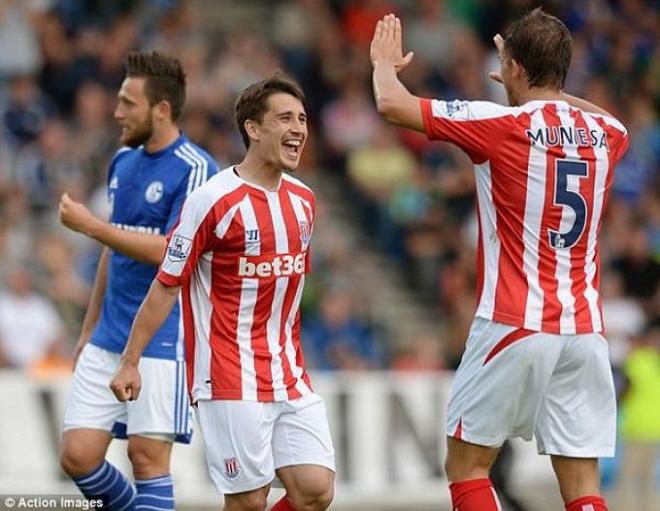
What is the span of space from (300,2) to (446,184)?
11.1 feet

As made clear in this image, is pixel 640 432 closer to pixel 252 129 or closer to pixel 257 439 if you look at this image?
pixel 257 439

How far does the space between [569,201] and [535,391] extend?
880 millimetres

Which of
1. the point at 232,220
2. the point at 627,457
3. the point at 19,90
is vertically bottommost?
the point at 627,457

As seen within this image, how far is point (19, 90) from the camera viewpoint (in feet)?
55.3

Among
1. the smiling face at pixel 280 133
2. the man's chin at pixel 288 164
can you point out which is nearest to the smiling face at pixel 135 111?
the smiling face at pixel 280 133

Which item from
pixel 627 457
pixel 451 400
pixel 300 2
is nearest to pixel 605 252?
pixel 627 457

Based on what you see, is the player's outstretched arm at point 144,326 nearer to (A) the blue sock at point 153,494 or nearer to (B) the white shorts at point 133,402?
(B) the white shorts at point 133,402

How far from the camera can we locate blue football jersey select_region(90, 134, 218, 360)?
8766 millimetres

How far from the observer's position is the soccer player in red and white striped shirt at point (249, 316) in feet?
25.4

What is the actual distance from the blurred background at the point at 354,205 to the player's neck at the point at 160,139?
4619mm

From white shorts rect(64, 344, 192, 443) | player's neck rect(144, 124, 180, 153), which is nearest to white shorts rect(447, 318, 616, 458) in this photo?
white shorts rect(64, 344, 192, 443)

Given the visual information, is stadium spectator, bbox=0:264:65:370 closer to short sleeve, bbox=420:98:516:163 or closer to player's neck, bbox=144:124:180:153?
player's neck, bbox=144:124:180:153

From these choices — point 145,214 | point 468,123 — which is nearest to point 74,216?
point 145,214

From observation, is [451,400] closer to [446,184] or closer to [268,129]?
[268,129]
